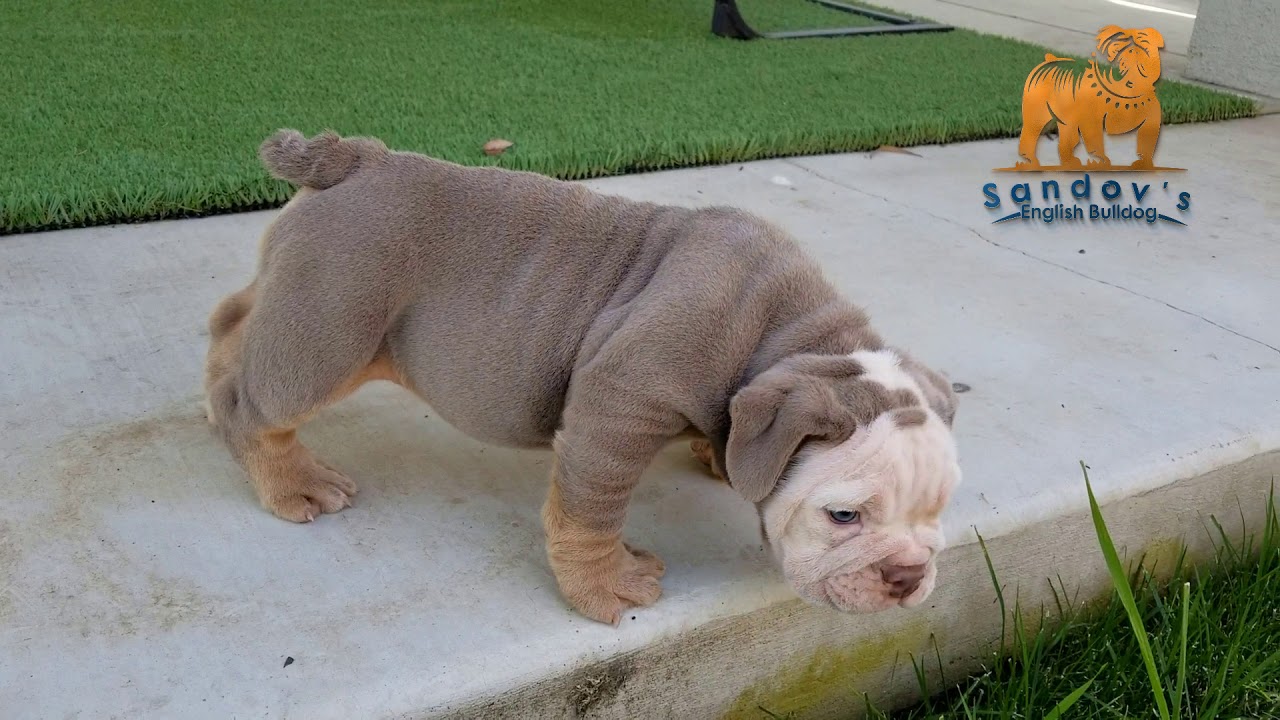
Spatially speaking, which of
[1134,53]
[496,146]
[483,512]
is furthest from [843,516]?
[1134,53]

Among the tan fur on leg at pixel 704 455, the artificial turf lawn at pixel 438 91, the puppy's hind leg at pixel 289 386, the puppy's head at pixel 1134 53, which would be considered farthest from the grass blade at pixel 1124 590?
the puppy's head at pixel 1134 53

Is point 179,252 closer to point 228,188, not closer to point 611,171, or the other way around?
point 228,188

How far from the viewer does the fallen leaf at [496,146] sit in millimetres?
4258

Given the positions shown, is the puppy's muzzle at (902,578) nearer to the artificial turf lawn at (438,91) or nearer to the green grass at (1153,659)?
the green grass at (1153,659)

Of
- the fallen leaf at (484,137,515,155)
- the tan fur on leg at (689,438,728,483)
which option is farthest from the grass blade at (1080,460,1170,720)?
the fallen leaf at (484,137,515,155)

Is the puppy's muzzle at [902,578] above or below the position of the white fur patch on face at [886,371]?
below

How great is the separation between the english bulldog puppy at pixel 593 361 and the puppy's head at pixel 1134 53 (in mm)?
4085

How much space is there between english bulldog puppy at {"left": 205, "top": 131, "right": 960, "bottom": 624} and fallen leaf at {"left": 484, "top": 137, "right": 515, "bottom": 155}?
1.99 meters

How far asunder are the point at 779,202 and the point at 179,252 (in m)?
2.07

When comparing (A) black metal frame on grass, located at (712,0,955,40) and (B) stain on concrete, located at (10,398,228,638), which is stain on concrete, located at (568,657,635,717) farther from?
(A) black metal frame on grass, located at (712,0,955,40)

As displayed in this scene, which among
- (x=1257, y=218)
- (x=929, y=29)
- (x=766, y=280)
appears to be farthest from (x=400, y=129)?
(x=929, y=29)

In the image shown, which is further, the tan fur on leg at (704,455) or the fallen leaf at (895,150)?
the fallen leaf at (895,150)

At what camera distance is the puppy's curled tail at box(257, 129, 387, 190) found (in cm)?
225

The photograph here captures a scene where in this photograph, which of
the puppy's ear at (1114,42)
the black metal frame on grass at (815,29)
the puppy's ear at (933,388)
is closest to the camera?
the puppy's ear at (933,388)
